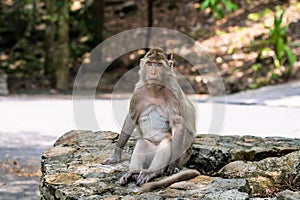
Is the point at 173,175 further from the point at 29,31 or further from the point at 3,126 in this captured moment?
the point at 29,31

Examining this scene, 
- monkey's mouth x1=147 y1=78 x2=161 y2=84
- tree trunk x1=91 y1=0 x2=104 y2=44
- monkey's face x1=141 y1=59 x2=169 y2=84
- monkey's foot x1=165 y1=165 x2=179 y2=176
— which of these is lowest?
monkey's foot x1=165 y1=165 x2=179 y2=176

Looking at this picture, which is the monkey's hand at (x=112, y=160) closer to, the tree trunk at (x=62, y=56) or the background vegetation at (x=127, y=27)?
the background vegetation at (x=127, y=27)

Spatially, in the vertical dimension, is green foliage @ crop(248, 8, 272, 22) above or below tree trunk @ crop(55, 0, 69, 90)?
above

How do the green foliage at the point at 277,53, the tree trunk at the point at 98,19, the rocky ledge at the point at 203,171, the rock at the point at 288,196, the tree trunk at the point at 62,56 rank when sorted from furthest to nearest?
the tree trunk at the point at 98,19
the tree trunk at the point at 62,56
the green foliage at the point at 277,53
the rocky ledge at the point at 203,171
the rock at the point at 288,196

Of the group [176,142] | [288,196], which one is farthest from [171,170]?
[288,196]

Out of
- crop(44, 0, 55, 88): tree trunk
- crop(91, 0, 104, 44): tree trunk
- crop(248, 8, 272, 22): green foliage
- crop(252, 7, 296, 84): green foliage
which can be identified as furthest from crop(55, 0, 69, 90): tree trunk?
crop(248, 8, 272, 22): green foliage

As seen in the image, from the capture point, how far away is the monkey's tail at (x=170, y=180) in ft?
13.6

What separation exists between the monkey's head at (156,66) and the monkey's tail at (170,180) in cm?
72

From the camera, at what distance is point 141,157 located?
14.4 ft

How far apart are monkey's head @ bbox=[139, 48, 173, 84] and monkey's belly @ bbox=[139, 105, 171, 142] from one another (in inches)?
11.6

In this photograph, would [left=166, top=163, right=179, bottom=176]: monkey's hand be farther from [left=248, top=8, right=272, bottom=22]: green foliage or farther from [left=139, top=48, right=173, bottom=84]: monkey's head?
[left=248, top=8, right=272, bottom=22]: green foliage

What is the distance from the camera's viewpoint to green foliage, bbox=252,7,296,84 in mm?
12781

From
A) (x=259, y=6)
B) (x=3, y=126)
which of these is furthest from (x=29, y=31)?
(x=3, y=126)

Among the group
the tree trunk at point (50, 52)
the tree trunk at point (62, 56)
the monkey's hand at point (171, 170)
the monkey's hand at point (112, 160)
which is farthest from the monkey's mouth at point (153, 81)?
the tree trunk at point (50, 52)
